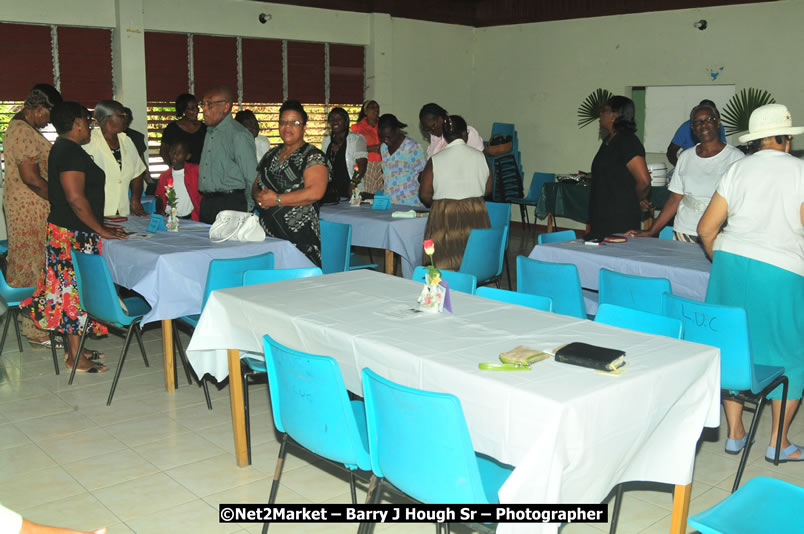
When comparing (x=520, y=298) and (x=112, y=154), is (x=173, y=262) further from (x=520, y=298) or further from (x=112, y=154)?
(x=520, y=298)

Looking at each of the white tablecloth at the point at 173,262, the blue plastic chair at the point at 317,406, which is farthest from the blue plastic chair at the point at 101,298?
the blue plastic chair at the point at 317,406

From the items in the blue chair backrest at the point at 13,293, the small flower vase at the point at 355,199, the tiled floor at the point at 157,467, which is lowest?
the tiled floor at the point at 157,467

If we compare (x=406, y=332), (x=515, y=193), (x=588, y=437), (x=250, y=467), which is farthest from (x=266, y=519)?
(x=515, y=193)

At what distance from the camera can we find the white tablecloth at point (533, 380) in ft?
6.93

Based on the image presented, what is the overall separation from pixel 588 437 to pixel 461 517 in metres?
0.43

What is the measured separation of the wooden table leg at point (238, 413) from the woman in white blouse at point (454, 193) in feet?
8.06

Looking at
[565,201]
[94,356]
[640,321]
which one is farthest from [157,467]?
[565,201]

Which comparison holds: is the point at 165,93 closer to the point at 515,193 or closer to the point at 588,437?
the point at 515,193

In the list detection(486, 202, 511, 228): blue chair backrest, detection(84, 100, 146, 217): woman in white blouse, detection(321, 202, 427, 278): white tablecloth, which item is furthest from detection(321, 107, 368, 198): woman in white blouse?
detection(84, 100, 146, 217): woman in white blouse

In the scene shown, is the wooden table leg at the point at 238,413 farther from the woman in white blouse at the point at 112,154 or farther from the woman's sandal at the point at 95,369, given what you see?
the woman in white blouse at the point at 112,154

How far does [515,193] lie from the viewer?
10781 millimetres

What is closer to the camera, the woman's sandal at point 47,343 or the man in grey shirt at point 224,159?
the man in grey shirt at point 224,159

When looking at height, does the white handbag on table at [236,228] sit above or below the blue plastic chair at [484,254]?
above

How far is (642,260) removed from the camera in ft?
14.0
